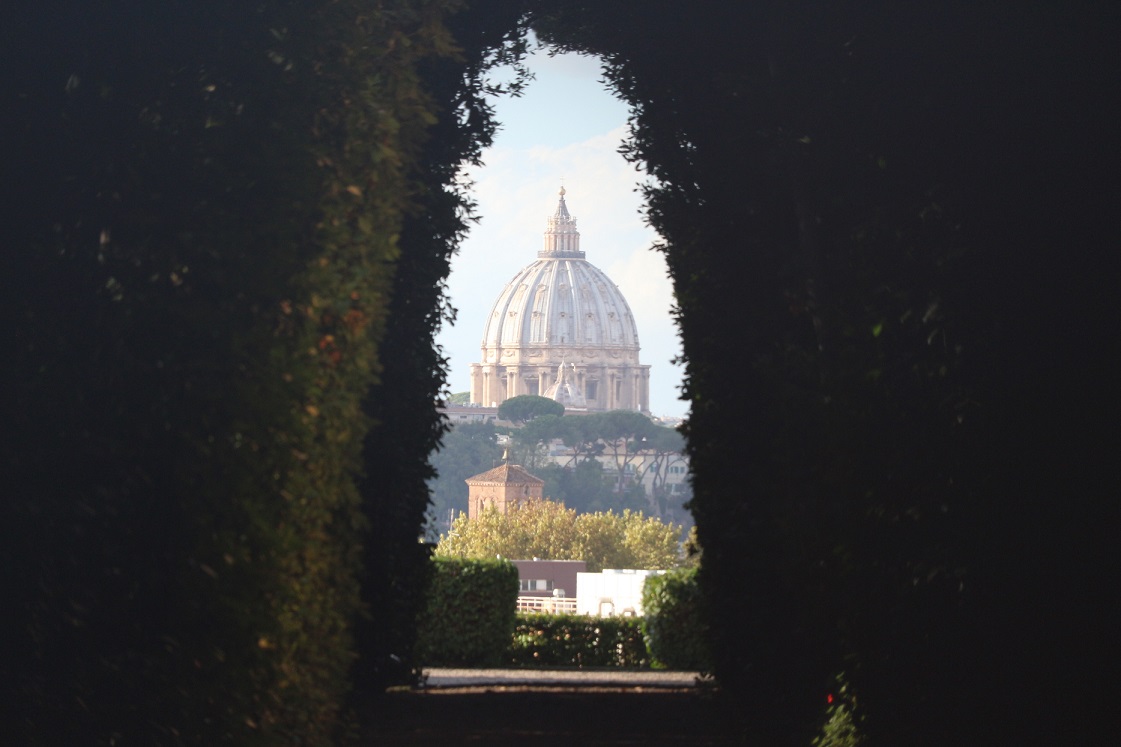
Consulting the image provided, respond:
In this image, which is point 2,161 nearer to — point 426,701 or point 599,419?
point 426,701

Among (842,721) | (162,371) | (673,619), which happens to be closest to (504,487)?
(673,619)

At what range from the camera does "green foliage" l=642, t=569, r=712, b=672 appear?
55.8ft

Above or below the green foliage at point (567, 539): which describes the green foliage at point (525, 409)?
above

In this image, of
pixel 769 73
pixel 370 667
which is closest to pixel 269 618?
pixel 769 73

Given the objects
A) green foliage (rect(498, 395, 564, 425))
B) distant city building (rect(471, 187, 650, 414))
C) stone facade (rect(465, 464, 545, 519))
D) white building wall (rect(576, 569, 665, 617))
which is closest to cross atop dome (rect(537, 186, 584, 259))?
distant city building (rect(471, 187, 650, 414))

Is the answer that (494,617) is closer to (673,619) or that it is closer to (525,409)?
(673,619)

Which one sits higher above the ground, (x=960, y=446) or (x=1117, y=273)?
(x=1117, y=273)

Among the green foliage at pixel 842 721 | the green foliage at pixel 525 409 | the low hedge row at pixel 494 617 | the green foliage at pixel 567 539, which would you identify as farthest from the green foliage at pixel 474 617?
the green foliage at pixel 525 409

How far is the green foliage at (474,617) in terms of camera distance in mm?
17281

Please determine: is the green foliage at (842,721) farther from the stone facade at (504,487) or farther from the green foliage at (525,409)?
the green foliage at (525,409)

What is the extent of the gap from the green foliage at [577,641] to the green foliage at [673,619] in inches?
66.4

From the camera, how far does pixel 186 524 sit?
4.29 metres

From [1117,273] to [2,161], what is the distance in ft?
10.9

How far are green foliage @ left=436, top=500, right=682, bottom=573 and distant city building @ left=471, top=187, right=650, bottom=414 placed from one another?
8523cm
